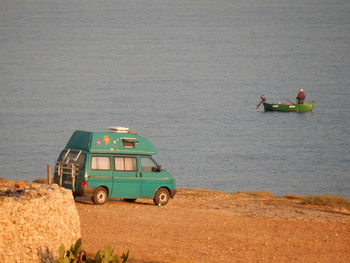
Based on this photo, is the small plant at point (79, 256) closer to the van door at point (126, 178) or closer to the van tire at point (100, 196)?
the van tire at point (100, 196)

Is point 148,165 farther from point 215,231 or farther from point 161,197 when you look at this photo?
point 215,231

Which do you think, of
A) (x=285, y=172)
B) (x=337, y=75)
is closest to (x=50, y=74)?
(x=337, y=75)

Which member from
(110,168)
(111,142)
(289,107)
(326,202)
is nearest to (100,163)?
(110,168)

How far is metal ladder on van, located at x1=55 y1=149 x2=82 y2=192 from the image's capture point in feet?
82.0

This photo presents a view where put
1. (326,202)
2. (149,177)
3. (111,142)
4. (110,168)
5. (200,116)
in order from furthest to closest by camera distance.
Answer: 1. (200,116)
2. (326,202)
3. (149,177)
4. (110,168)
5. (111,142)

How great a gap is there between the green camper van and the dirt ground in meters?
0.45

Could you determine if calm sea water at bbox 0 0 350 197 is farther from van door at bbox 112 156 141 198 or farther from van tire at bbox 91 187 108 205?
van tire at bbox 91 187 108 205

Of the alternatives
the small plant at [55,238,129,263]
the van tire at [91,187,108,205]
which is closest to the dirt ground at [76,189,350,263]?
the van tire at [91,187,108,205]

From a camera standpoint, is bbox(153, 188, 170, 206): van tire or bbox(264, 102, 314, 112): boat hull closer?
bbox(153, 188, 170, 206): van tire

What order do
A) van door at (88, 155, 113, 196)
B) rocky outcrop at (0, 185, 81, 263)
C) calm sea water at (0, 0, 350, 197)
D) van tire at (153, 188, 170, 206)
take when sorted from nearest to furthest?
1. rocky outcrop at (0, 185, 81, 263)
2. van door at (88, 155, 113, 196)
3. van tire at (153, 188, 170, 206)
4. calm sea water at (0, 0, 350, 197)

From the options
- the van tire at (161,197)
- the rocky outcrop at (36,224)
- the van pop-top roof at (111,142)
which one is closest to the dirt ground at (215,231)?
the van tire at (161,197)

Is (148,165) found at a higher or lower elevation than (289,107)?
lower

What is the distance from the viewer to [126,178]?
25.6m

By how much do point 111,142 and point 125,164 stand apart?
837 millimetres
